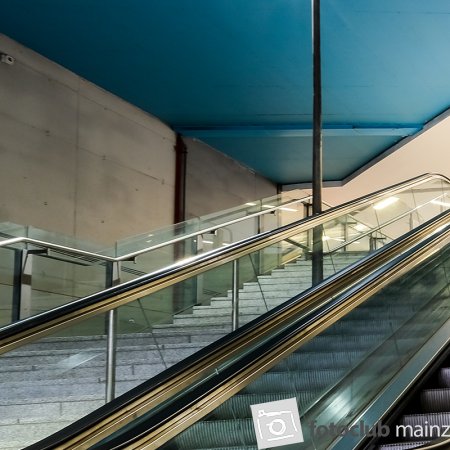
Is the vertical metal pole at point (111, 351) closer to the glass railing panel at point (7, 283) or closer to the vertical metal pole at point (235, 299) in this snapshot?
the vertical metal pole at point (235, 299)

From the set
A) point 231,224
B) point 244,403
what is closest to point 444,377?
point 244,403

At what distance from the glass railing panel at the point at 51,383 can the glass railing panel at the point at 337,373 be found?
4.50 ft

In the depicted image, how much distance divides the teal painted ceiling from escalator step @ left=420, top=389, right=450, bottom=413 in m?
4.74

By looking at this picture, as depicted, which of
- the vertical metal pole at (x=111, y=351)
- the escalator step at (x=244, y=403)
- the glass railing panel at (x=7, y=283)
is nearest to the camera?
the escalator step at (x=244, y=403)

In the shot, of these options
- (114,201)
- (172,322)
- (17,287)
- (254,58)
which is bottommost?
(172,322)

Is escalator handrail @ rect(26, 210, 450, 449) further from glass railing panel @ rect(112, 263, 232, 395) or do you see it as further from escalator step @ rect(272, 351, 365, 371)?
glass railing panel @ rect(112, 263, 232, 395)

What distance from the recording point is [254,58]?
8.24 m

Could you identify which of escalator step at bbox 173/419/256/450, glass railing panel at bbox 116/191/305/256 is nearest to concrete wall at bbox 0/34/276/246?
glass railing panel at bbox 116/191/305/256

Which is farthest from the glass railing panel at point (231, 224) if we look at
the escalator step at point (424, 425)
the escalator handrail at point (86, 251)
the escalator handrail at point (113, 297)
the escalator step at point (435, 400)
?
the escalator step at point (424, 425)

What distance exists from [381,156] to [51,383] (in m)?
10.4

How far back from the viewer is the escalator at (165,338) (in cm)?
234

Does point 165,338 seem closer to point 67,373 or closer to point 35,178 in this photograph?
point 67,373

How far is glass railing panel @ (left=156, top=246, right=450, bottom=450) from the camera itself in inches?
86.2

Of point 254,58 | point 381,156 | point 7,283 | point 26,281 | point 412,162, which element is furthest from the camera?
point 412,162
